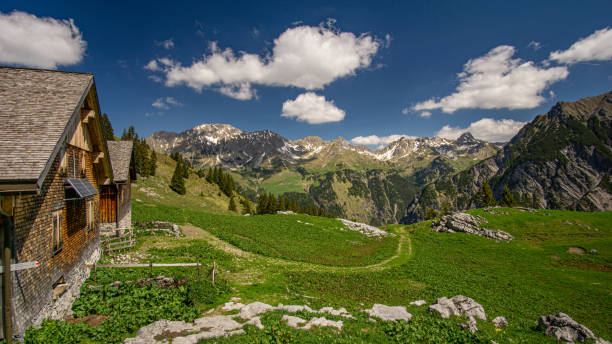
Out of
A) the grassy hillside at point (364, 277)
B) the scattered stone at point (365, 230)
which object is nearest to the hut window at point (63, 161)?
the grassy hillside at point (364, 277)

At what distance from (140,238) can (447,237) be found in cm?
5001

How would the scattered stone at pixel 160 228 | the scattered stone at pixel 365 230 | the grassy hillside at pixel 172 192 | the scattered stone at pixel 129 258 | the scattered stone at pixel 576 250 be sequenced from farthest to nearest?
1. the grassy hillside at pixel 172 192
2. the scattered stone at pixel 365 230
3. the scattered stone at pixel 576 250
4. the scattered stone at pixel 160 228
5. the scattered stone at pixel 129 258

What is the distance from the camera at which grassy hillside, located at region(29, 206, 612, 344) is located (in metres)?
12.2

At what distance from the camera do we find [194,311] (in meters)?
13.3

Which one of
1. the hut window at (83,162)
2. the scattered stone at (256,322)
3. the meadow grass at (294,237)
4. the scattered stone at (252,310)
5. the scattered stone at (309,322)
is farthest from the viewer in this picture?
the meadow grass at (294,237)

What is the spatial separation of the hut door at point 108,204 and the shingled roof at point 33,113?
1655 centimetres

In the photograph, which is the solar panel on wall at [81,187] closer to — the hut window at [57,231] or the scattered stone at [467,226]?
the hut window at [57,231]

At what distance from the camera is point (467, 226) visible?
52.3m

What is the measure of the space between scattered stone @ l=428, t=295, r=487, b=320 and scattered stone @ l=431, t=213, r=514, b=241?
40501 millimetres

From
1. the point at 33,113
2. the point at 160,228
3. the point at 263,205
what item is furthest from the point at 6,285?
the point at 263,205

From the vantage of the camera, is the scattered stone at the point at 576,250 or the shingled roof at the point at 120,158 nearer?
the shingled roof at the point at 120,158

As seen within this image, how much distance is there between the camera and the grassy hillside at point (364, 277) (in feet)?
40.1

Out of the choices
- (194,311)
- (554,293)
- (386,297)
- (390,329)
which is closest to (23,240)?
(194,311)

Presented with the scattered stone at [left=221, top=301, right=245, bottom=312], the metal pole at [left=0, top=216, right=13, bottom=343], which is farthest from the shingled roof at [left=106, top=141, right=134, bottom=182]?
the metal pole at [left=0, top=216, right=13, bottom=343]
